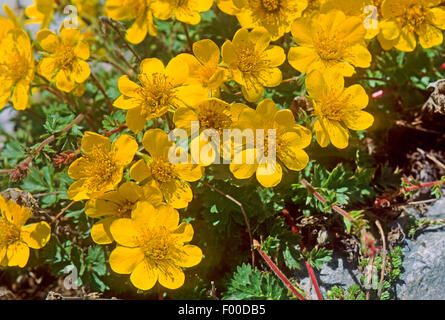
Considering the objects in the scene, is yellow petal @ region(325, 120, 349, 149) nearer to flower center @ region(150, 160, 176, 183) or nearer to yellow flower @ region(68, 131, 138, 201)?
flower center @ region(150, 160, 176, 183)

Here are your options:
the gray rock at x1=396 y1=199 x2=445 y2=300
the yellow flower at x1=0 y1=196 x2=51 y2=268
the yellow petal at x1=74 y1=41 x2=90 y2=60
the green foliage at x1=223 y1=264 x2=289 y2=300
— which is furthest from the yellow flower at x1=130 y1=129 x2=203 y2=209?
the gray rock at x1=396 y1=199 x2=445 y2=300

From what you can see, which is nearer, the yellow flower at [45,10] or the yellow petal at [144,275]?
the yellow petal at [144,275]

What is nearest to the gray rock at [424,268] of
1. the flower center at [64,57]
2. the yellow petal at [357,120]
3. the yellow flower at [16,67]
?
the yellow petal at [357,120]

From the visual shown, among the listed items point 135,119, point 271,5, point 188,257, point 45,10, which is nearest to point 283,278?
point 188,257

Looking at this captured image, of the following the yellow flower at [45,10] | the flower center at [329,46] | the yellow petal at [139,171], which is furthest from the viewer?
the yellow flower at [45,10]

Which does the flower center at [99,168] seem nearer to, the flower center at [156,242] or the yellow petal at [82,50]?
the flower center at [156,242]

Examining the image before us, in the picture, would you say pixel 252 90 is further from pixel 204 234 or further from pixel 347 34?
pixel 204 234
